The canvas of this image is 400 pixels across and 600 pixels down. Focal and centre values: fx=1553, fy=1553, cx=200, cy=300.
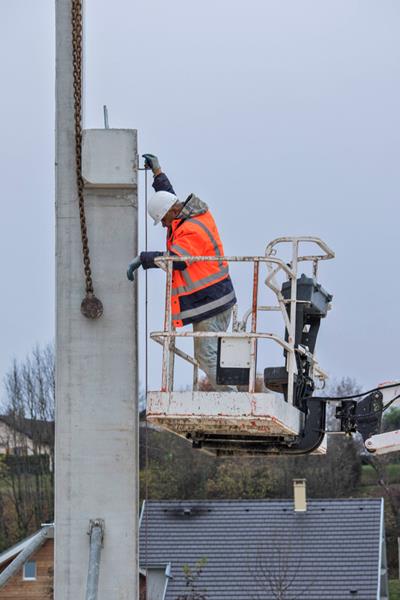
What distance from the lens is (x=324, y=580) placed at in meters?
41.8

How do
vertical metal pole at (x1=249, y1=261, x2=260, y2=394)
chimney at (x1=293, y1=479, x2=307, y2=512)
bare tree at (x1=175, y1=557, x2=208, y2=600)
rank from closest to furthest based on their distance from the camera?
1. vertical metal pole at (x1=249, y1=261, x2=260, y2=394)
2. bare tree at (x1=175, y1=557, x2=208, y2=600)
3. chimney at (x1=293, y1=479, x2=307, y2=512)

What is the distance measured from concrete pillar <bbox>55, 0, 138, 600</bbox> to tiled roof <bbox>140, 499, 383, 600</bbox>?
3082cm

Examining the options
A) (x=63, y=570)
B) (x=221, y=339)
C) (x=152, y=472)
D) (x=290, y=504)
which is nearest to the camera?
(x=63, y=570)

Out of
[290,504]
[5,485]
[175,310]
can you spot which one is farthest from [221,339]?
[5,485]

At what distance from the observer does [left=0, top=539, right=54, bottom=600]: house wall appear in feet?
149

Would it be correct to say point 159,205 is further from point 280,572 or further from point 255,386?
point 280,572

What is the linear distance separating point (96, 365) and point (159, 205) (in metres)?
1.19

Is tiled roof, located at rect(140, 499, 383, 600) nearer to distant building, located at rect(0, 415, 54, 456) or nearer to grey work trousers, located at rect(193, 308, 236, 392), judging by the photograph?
distant building, located at rect(0, 415, 54, 456)

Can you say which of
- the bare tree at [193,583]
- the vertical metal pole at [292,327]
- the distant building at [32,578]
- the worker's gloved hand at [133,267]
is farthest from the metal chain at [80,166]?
the distant building at [32,578]

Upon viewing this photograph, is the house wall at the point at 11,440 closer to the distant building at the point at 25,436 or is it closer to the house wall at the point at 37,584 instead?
the distant building at the point at 25,436

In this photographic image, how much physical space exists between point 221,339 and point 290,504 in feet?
118

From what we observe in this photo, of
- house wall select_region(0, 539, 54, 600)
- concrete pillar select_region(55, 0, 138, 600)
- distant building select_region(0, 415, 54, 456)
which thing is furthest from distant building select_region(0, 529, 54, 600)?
concrete pillar select_region(55, 0, 138, 600)

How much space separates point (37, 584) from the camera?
151 ft

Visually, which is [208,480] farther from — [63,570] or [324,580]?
[63,570]
